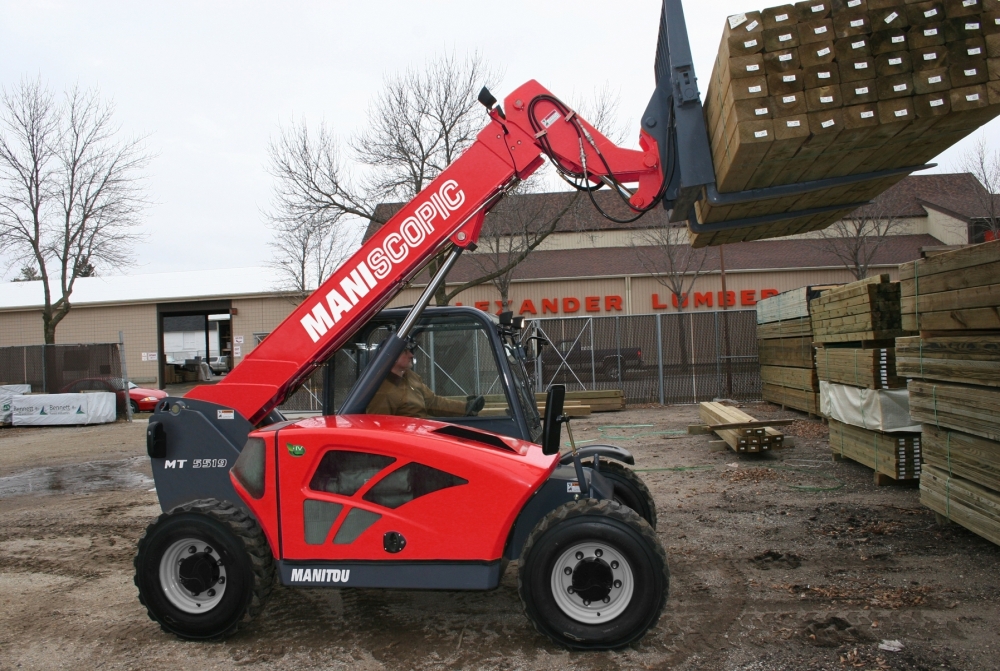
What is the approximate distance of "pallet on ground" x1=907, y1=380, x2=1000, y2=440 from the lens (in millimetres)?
5754

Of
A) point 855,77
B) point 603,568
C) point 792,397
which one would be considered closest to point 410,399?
point 603,568

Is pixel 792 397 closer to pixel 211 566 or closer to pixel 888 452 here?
pixel 888 452

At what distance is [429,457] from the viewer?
175 inches

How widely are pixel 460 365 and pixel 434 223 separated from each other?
1095 mm

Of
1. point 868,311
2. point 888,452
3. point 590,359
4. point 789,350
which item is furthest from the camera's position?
point 590,359

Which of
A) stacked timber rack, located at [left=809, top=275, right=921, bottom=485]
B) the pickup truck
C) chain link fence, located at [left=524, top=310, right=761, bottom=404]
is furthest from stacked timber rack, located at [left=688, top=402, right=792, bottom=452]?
the pickup truck

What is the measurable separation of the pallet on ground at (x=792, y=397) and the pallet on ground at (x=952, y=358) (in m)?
7.76

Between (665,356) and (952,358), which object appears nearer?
(952,358)

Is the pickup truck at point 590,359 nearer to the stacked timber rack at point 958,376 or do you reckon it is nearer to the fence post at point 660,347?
the fence post at point 660,347

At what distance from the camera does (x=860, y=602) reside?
503 cm

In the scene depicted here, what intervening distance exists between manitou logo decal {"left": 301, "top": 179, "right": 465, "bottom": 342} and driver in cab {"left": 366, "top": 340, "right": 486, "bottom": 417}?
1.88 feet

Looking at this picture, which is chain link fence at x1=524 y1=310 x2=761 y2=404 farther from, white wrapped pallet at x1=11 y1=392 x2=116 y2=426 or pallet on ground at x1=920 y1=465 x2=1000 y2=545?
pallet on ground at x1=920 y1=465 x2=1000 y2=545

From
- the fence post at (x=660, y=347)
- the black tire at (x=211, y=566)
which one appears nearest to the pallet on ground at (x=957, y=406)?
the black tire at (x=211, y=566)

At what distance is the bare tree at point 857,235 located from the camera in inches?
1017
